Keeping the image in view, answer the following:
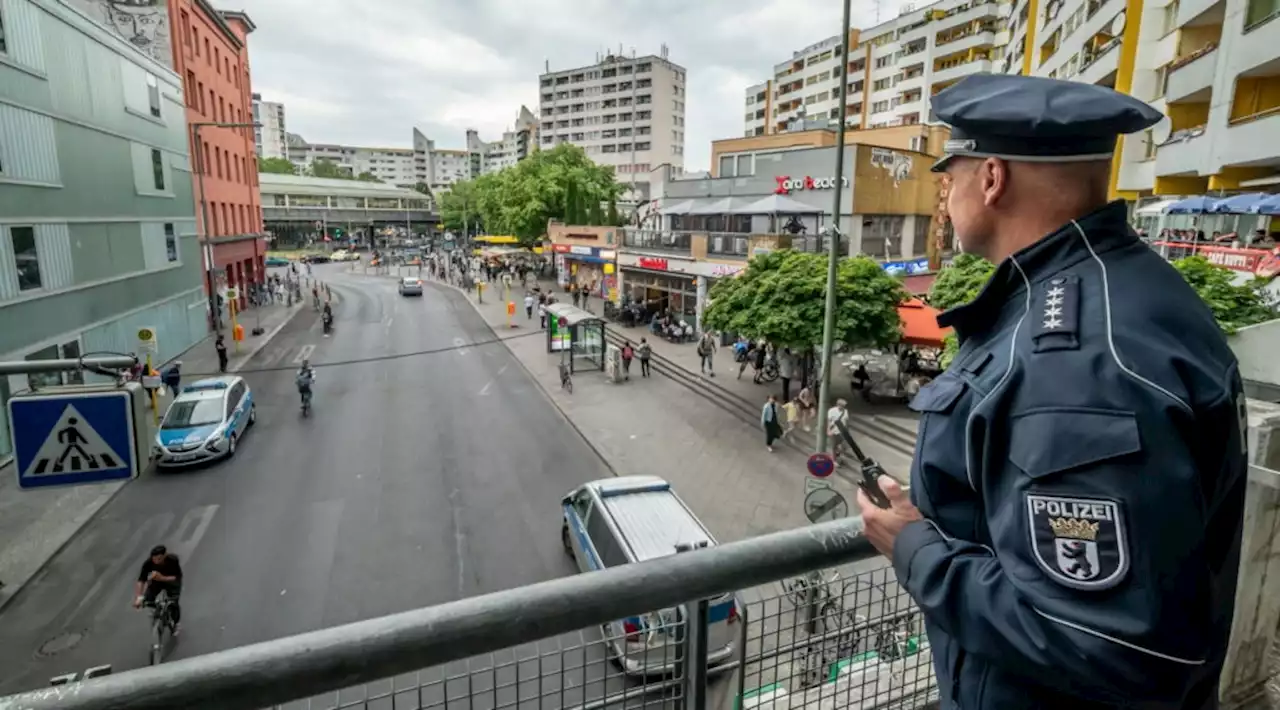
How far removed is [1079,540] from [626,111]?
316 ft

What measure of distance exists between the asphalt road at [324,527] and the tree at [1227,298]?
10.6 metres

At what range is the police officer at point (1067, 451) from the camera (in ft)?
3.72

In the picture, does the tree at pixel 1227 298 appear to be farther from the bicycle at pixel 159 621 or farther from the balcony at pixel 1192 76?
the bicycle at pixel 159 621

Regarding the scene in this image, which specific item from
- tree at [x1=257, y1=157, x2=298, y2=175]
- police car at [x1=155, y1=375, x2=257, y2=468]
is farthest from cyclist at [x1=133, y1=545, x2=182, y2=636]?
tree at [x1=257, y1=157, x2=298, y2=175]

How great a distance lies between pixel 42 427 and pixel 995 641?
27.9ft

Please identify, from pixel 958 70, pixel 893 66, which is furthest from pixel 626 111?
pixel 958 70

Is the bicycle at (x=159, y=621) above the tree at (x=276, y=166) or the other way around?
the other way around

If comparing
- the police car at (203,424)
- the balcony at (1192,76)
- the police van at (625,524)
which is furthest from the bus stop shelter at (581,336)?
the balcony at (1192,76)

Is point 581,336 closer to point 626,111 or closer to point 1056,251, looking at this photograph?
point 1056,251

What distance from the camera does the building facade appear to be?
51.0 feet

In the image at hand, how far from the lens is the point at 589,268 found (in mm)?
42531

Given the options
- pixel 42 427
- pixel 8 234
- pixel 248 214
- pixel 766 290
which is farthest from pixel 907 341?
pixel 248 214

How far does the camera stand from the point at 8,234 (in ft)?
50.2

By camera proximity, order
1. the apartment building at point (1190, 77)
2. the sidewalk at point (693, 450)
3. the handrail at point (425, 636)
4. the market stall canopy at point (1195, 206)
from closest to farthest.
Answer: the handrail at point (425, 636), the sidewalk at point (693, 450), the market stall canopy at point (1195, 206), the apartment building at point (1190, 77)
